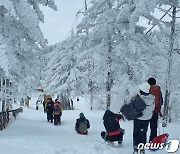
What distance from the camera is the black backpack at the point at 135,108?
8.32 m

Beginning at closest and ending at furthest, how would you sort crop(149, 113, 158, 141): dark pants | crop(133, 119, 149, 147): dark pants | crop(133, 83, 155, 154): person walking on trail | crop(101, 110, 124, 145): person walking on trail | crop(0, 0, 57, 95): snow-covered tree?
crop(133, 83, 155, 154): person walking on trail
crop(133, 119, 149, 147): dark pants
crop(149, 113, 158, 141): dark pants
crop(101, 110, 124, 145): person walking on trail
crop(0, 0, 57, 95): snow-covered tree

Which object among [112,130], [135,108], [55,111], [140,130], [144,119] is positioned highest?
[135,108]

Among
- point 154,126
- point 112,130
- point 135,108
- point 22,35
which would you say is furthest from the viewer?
point 22,35

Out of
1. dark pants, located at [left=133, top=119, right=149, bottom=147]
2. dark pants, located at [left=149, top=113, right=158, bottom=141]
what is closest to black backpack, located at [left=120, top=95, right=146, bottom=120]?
dark pants, located at [left=133, top=119, right=149, bottom=147]

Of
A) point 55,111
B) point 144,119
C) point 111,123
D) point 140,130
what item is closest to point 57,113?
point 55,111

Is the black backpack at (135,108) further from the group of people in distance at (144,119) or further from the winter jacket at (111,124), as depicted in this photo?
the winter jacket at (111,124)

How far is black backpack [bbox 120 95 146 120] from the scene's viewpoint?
832cm

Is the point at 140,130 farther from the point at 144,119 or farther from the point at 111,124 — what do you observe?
the point at 111,124

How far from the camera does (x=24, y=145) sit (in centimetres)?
928

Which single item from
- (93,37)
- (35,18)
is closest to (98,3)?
(93,37)

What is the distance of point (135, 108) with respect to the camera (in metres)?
8.39

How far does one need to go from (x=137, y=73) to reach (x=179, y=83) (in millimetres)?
16443

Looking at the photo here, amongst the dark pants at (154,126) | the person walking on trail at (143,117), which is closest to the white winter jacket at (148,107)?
the person walking on trail at (143,117)

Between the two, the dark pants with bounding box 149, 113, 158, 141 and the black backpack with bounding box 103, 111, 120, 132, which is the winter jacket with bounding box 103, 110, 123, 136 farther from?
the dark pants with bounding box 149, 113, 158, 141
